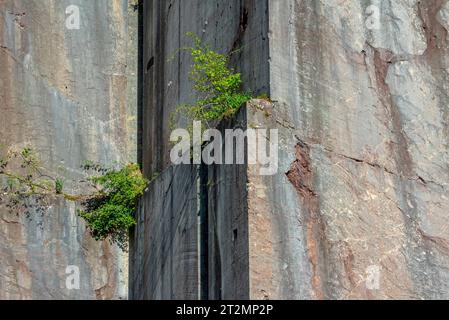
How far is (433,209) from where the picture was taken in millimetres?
15516

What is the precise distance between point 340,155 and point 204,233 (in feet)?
5.64

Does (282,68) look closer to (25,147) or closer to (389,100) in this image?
(389,100)

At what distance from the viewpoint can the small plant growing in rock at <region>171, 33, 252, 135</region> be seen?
15.3 m

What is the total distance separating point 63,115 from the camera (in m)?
18.3

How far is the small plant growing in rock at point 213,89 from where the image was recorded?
15.3m

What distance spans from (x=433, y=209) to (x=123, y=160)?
4.81 m

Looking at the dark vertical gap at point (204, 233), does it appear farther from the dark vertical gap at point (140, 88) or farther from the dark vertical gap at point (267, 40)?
the dark vertical gap at point (140, 88)

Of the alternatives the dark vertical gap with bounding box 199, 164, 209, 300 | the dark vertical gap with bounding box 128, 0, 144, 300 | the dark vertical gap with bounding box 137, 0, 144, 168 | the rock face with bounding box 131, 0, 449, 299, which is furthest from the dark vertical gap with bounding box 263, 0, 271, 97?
the dark vertical gap with bounding box 137, 0, 144, 168

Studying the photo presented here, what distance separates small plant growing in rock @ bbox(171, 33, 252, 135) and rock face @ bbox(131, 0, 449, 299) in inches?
8.3

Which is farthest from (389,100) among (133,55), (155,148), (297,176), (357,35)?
(133,55)

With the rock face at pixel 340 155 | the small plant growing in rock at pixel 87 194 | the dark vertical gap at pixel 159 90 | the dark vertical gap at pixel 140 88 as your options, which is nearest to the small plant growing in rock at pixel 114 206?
the small plant growing in rock at pixel 87 194

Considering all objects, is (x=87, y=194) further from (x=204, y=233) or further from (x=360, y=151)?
(x=360, y=151)

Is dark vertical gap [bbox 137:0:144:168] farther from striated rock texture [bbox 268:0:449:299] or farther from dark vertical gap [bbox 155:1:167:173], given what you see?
striated rock texture [bbox 268:0:449:299]

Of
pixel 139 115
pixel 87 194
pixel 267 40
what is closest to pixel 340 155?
pixel 267 40
